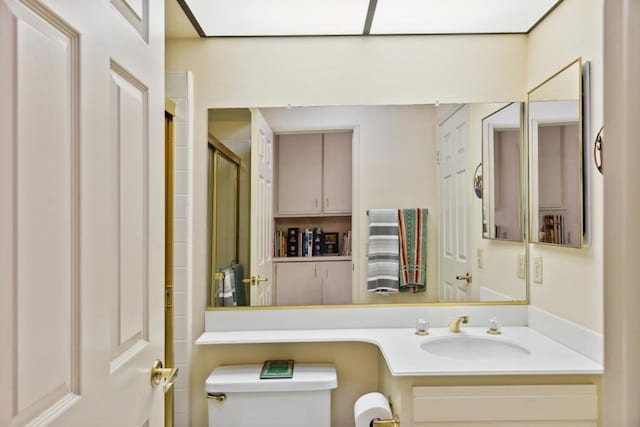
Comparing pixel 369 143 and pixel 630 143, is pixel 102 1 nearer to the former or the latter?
pixel 630 143

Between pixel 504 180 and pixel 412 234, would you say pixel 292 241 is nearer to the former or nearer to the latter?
pixel 412 234

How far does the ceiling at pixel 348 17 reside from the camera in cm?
189

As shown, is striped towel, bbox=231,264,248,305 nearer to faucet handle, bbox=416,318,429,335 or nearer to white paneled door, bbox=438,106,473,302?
faucet handle, bbox=416,318,429,335

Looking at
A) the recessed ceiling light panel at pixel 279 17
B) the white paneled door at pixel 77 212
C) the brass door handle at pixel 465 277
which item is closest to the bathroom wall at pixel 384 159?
the brass door handle at pixel 465 277

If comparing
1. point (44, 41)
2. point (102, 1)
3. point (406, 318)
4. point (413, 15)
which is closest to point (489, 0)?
point (413, 15)

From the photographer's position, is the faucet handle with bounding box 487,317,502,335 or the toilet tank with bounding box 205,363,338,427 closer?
the toilet tank with bounding box 205,363,338,427

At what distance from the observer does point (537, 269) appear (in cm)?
208

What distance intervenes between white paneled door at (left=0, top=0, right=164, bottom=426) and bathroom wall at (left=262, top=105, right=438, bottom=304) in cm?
121

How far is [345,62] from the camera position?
221cm

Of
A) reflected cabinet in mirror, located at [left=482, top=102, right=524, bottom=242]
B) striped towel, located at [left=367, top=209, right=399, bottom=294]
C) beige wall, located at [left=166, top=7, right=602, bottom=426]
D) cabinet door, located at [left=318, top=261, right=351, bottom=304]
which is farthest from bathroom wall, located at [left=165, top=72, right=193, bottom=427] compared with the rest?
reflected cabinet in mirror, located at [left=482, top=102, right=524, bottom=242]

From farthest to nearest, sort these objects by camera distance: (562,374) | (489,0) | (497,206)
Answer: (497,206), (489,0), (562,374)

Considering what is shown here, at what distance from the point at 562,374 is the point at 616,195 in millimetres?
1304

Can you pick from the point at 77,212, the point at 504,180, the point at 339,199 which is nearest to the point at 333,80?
the point at 339,199

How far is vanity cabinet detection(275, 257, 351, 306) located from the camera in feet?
7.22
